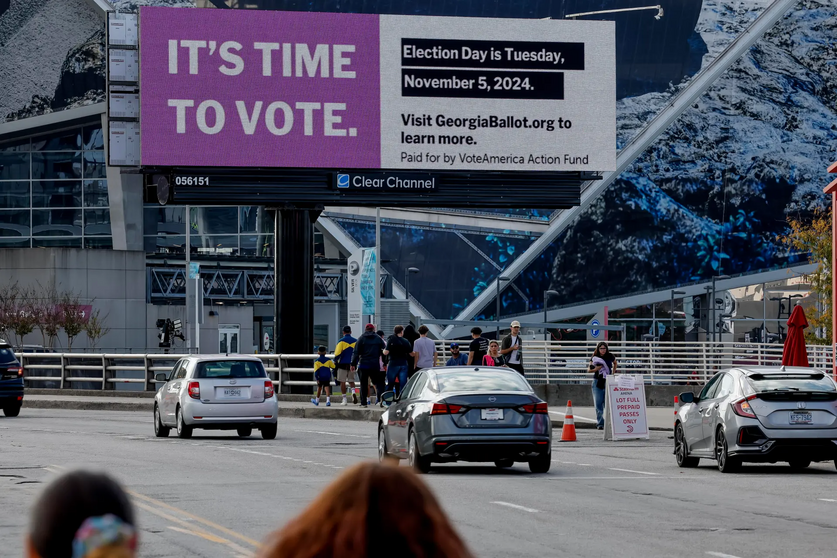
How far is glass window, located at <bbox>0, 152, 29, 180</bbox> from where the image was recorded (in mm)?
80750

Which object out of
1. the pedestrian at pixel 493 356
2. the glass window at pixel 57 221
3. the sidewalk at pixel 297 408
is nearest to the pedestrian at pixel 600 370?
the pedestrian at pixel 493 356

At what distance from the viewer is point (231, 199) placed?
36.1 metres

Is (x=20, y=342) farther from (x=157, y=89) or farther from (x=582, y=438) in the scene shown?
(x=582, y=438)

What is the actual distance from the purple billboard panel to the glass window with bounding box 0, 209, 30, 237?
46431 mm

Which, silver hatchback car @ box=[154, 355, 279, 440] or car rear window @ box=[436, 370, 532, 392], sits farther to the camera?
silver hatchback car @ box=[154, 355, 279, 440]

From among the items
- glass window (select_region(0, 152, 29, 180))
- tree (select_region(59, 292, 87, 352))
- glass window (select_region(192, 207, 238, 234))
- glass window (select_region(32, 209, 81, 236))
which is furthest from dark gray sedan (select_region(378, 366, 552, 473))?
glass window (select_region(0, 152, 29, 180))

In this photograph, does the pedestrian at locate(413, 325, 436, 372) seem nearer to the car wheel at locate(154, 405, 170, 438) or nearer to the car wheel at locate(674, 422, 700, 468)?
the car wheel at locate(154, 405, 170, 438)

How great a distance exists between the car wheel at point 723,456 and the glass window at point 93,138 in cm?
6530

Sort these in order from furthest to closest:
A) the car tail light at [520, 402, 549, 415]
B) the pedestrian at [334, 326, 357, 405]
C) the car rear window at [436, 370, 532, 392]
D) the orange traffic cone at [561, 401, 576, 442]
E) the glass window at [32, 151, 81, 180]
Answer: the glass window at [32, 151, 81, 180]
the pedestrian at [334, 326, 357, 405]
the orange traffic cone at [561, 401, 576, 442]
the car rear window at [436, 370, 532, 392]
the car tail light at [520, 402, 549, 415]

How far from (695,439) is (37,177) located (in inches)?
2603

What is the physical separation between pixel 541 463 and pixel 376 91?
20089 millimetres

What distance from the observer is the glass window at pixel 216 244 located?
266 feet

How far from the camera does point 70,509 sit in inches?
119

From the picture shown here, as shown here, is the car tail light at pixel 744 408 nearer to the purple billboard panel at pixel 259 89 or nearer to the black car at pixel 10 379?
the black car at pixel 10 379
